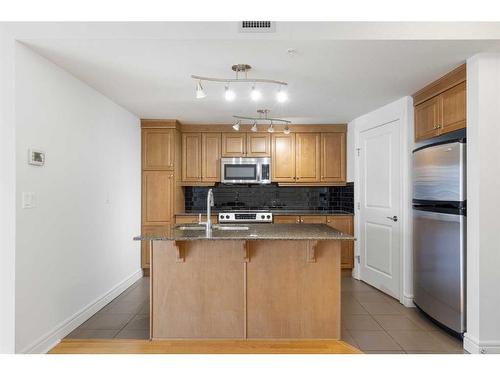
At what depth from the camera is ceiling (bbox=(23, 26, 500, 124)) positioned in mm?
2344

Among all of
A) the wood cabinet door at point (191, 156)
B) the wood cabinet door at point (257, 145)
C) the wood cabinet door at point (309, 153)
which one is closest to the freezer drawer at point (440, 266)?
the wood cabinet door at point (309, 153)

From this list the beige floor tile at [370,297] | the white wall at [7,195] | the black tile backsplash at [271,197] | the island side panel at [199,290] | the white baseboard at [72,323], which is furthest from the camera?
the black tile backsplash at [271,197]

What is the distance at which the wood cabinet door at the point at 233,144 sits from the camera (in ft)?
16.9

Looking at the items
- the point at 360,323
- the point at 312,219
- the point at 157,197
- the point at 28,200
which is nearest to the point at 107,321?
the point at 28,200

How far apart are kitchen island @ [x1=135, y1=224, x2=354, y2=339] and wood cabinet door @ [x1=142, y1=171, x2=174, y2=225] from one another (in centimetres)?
207

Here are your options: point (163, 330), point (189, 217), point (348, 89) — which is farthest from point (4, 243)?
point (348, 89)

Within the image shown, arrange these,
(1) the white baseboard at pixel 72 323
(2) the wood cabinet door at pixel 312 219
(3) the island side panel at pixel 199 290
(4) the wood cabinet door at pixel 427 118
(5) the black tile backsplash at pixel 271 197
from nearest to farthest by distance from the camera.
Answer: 1. (1) the white baseboard at pixel 72 323
2. (3) the island side panel at pixel 199 290
3. (4) the wood cabinet door at pixel 427 118
4. (2) the wood cabinet door at pixel 312 219
5. (5) the black tile backsplash at pixel 271 197

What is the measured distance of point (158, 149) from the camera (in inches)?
189

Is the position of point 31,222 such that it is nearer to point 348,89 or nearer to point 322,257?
point 322,257

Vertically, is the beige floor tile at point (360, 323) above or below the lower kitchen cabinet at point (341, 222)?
below

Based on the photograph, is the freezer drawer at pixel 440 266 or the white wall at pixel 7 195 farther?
the freezer drawer at pixel 440 266

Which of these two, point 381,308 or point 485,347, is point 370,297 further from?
point 485,347

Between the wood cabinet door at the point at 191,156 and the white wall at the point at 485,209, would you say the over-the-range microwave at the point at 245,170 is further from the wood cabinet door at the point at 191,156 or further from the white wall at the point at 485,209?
the white wall at the point at 485,209

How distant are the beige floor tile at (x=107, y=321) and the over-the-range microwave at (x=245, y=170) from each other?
2.43 meters
